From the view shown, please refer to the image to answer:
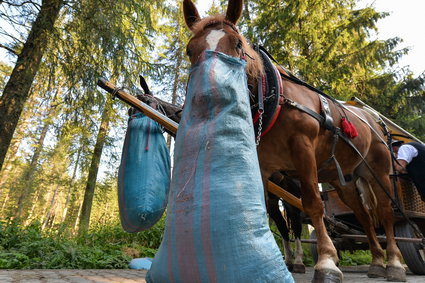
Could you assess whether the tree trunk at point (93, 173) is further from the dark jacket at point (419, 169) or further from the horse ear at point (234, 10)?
the dark jacket at point (419, 169)

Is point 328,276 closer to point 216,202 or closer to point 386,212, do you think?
point 216,202

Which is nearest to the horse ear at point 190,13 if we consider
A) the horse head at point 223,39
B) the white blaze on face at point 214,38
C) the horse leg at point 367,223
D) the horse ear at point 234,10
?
the horse head at point 223,39

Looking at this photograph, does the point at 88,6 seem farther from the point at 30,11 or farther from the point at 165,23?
the point at 165,23

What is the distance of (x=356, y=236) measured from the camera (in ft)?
16.1

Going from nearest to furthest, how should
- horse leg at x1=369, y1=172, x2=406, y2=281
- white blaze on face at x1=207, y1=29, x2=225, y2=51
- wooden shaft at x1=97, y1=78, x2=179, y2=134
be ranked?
white blaze on face at x1=207, y1=29, x2=225, y2=51 → wooden shaft at x1=97, y1=78, x2=179, y2=134 → horse leg at x1=369, y1=172, x2=406, y2=281

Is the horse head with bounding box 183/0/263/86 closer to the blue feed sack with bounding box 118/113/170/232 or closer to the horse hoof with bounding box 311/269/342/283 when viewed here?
the blue feed sack with bounding box 118/113/170/232

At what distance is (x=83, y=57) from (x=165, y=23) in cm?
849

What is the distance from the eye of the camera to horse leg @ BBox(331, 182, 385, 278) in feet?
14.0

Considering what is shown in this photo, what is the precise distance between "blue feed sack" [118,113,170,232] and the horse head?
86 centimetres

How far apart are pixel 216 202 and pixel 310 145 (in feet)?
5.78

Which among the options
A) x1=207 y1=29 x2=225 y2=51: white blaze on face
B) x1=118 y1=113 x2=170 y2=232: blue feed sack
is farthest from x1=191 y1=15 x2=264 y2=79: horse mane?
x1=118 y1=113 x2=170 y2=232: blue feed sack

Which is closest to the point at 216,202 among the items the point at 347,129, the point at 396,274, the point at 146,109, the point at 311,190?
the point at 311,190

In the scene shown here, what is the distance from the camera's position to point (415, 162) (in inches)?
180

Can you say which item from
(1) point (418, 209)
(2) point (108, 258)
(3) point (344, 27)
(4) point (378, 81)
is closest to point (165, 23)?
(3) point (344, 27)
